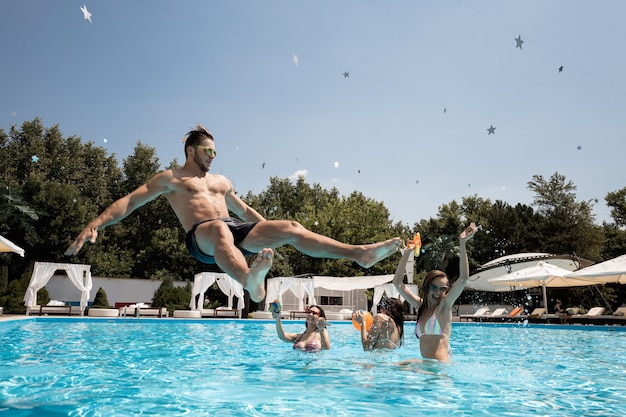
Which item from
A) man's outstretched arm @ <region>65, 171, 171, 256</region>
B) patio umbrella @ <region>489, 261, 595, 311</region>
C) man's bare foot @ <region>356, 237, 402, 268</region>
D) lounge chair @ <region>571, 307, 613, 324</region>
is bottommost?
lounge chair @ <region>571, 307, 613, 324</region>

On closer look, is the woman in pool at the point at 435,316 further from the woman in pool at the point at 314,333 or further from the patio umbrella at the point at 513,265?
the patio umbrella at the point at 513,265

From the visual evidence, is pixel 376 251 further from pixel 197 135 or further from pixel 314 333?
pixel 314 333

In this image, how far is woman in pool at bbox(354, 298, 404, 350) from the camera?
8.55 metres

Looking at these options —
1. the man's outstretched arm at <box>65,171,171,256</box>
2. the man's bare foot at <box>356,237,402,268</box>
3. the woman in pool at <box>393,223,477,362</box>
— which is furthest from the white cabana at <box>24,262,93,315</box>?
the man's bare foot at <box>356,237,402,268</box>

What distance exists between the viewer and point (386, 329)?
8531mm

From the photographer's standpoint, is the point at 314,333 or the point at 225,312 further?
the point at 225,312

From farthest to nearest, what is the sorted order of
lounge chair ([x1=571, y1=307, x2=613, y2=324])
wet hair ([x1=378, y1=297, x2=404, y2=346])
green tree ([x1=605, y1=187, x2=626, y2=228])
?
green tree ([x1=605, y1=187, x2=626, y2=228]) < lounge chair ([x1=571, y1=307, x2=613, y2=324]) < wet hair ([x1=378, y1=297, x2=404, y2=346])

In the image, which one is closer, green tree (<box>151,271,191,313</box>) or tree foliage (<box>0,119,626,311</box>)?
green tree (<box>151,271,191,313</box>)

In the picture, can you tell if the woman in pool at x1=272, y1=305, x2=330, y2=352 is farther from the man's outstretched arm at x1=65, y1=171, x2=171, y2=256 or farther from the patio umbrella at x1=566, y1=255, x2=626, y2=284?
the patio umbrella at x1=566, y1=255, x2=626, y2=284

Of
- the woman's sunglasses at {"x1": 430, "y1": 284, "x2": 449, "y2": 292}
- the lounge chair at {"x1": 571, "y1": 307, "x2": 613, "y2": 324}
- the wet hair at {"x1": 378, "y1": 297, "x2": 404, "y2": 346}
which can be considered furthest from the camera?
the lounge chair at {"x1": 571, "y1": 307, "x2": 613, "y2": 324}

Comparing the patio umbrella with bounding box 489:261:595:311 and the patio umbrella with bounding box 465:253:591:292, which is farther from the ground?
the patio umbrella with bounding box 465:253:591:292

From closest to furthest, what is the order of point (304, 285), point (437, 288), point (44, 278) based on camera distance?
1. point (437, 288)
2. point (44, 278)
3. point (304, 285)

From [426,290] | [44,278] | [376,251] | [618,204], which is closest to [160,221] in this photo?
[44,278]

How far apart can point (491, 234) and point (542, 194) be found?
277 inches
